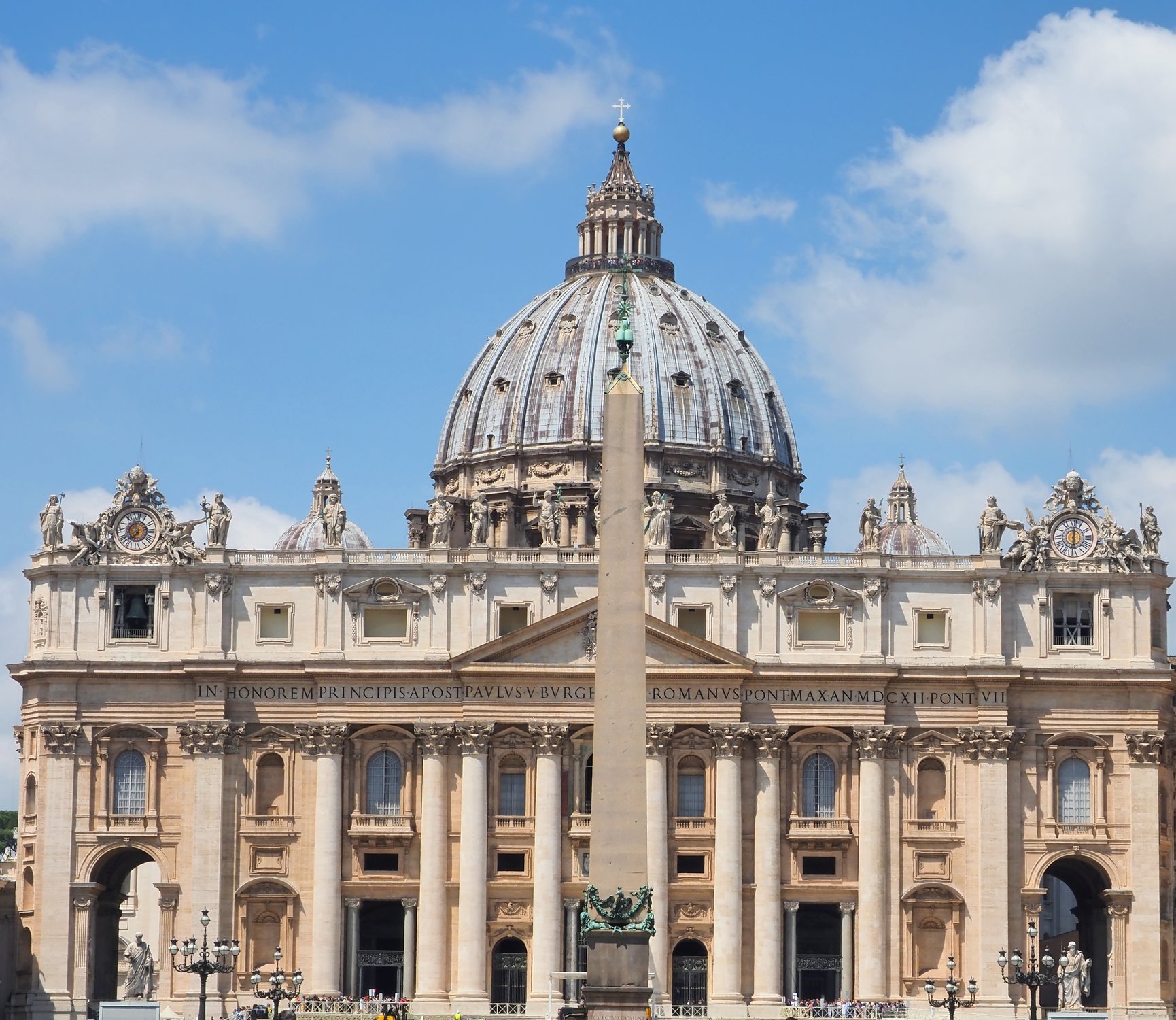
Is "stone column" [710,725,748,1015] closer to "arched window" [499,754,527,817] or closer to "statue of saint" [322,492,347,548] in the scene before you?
"arched window" [499,754,527,817]

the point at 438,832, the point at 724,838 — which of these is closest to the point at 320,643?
the point at 438,832

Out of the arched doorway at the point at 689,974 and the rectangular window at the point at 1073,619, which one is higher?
the rectangular window at the point at 1073,619

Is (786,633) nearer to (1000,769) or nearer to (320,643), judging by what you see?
(1000,769)

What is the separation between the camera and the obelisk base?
211 ft

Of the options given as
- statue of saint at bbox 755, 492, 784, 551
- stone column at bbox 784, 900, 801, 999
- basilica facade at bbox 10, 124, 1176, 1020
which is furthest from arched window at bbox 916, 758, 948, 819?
statue of saint at bbox 755, 492, 784, 551

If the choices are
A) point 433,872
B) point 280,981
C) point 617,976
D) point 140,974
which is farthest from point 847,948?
point 617,976

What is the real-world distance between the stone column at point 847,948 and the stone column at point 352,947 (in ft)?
58.2

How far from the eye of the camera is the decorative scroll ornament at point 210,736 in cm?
10738

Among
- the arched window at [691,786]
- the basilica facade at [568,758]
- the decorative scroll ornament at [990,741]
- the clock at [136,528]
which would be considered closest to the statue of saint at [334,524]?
the basilica facade at [568,758]

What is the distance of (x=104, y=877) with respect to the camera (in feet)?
359

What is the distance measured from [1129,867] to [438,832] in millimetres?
25364

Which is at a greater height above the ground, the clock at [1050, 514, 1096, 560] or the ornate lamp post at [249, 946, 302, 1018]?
the clock at [1050, 514, 1096, 560]

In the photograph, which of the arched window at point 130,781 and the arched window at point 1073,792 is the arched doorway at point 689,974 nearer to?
the arched window at point 1073,792

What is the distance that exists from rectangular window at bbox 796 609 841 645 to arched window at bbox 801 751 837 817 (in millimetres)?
4279
